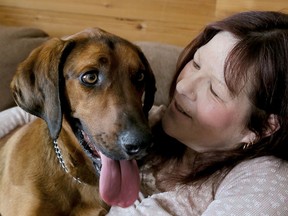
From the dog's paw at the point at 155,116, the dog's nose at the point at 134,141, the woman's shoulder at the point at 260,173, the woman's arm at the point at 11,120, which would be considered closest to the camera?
the dog's nose at the point at 134,141

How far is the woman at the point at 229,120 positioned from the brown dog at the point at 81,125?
0.12m

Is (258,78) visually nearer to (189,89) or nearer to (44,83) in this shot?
(189,89)

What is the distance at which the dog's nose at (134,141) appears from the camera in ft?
3.44

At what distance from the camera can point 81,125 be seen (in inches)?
46.5

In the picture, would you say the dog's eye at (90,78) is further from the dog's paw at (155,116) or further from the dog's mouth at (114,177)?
the dog's paw at (155,116)

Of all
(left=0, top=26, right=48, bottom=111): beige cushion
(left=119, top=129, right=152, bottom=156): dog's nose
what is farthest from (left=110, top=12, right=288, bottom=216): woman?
(left=0, top=26, right=48, bottom=111): beige cushion

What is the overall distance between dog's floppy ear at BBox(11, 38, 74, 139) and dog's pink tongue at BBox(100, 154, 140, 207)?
0.55ft

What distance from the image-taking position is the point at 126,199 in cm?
121

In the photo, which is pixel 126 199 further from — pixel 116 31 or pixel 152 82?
pixel 116 31

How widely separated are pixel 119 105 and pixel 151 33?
1.38 metres

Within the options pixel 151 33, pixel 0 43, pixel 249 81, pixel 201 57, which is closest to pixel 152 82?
pixel 201 57

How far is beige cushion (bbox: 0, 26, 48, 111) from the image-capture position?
6.47 ft

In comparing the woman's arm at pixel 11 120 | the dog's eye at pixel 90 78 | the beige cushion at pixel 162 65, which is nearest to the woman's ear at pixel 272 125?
the dog's eye at pixel 90 78

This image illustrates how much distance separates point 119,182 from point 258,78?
488 millimetres
